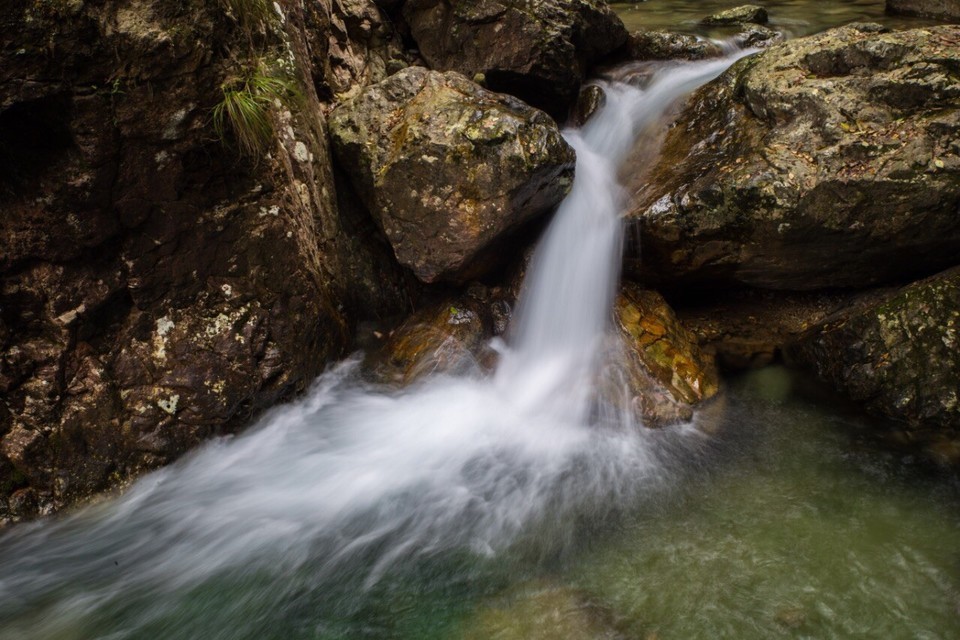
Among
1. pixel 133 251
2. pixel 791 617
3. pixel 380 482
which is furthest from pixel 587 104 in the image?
pixel 791 617

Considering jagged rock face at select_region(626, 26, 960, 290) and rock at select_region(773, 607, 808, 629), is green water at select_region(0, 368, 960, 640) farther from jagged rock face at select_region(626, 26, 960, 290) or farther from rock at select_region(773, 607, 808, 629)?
jagged rock face at select_region(626, 26, 960, 290)

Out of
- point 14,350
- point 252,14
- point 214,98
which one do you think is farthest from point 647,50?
point 14,350

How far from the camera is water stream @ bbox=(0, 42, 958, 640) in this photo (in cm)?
308

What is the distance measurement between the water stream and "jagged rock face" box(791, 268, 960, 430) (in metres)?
0.76

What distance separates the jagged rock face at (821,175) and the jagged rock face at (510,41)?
186 cm

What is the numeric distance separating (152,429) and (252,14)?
310 cm

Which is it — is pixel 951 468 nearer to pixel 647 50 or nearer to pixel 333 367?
pixel 333 367

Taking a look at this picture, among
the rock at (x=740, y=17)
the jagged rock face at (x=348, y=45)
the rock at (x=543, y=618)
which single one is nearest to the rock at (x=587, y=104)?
the jagged rock face at (x=348, y=45)

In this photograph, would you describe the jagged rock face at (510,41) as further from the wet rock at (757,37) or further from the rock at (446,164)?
the wet rock at (757,37)

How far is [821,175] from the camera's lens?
4.32 metres

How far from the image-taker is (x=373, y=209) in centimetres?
503

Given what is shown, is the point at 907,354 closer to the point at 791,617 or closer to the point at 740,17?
the point at 791,617

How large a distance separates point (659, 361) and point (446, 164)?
2432 millimetres

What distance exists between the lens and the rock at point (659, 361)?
450 cm
